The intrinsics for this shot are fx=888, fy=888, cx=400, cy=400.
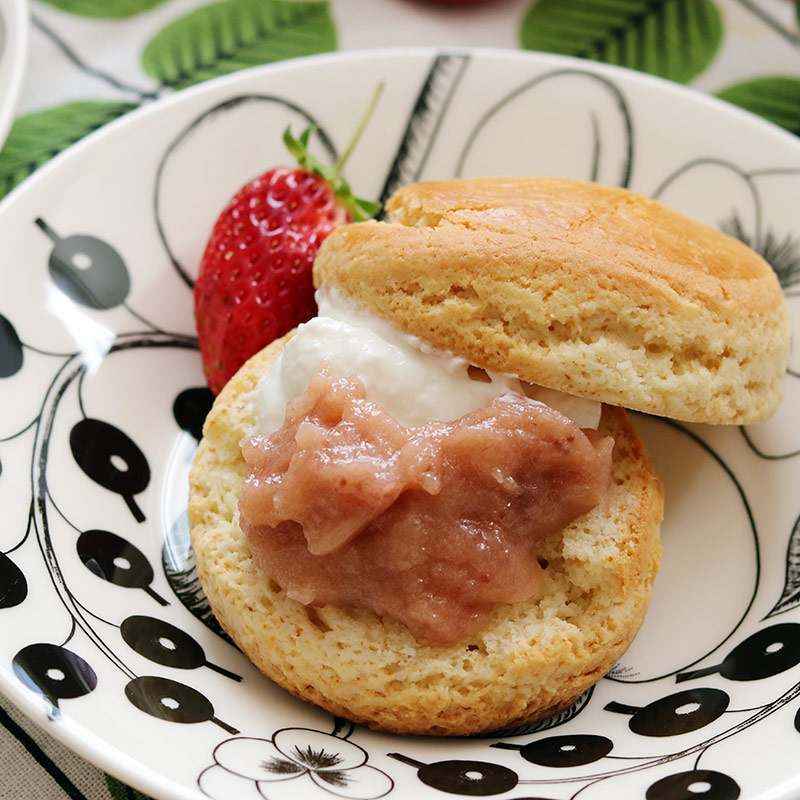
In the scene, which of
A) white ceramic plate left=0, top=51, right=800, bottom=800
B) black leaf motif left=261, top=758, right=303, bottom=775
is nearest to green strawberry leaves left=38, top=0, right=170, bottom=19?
white ceramic plate left=0, top=51, right=800, bottom=800

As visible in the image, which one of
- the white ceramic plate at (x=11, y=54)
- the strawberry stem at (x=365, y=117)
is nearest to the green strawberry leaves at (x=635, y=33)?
the strawberry stem at (x=365, y=117)

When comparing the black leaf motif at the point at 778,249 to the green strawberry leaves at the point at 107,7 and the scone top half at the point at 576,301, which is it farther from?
the green strawberry leaves at the point at 107,7

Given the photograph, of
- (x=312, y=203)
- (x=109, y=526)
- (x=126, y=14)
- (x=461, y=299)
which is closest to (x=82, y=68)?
(x=126, y=14)

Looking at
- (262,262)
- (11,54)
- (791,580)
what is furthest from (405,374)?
(11,54)

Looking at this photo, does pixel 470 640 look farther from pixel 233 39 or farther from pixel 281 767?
pixel 233 39

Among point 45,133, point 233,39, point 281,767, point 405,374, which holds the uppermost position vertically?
point 233,39

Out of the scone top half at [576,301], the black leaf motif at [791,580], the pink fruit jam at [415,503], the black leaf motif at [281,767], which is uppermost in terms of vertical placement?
the scone top half at [576,301]
